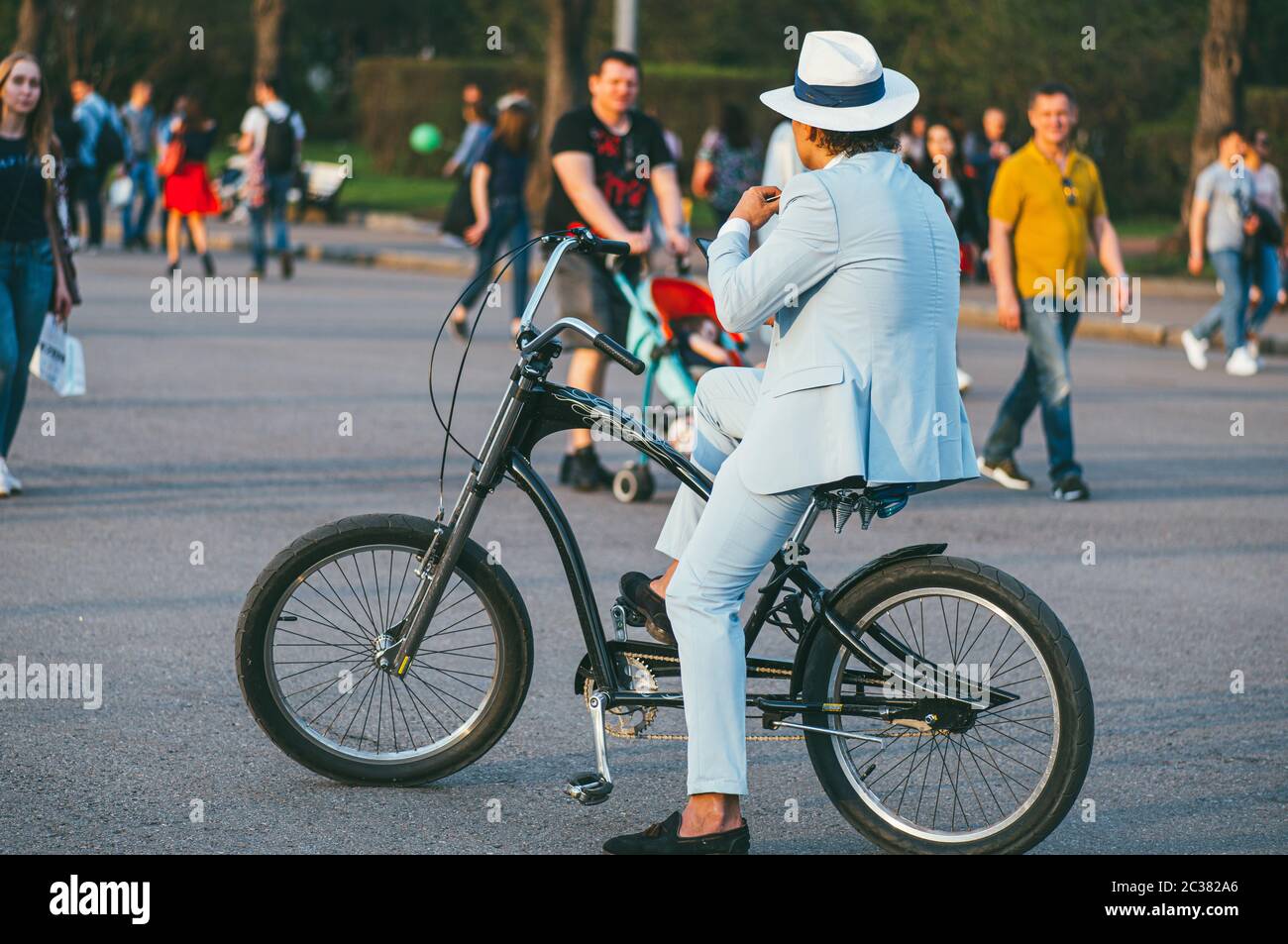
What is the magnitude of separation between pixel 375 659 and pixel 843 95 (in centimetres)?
186

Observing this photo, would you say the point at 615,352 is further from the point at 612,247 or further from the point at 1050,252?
the point at 1050,252

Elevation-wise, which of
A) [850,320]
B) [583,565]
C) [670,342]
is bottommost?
[670,342]

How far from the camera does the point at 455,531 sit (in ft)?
15.6

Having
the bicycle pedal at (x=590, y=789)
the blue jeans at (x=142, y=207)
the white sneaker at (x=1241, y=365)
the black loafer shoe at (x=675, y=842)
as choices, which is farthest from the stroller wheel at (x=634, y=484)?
the blue jeans at (x=142, y=207)

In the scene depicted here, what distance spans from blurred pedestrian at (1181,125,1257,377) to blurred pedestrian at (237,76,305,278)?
9643 mm

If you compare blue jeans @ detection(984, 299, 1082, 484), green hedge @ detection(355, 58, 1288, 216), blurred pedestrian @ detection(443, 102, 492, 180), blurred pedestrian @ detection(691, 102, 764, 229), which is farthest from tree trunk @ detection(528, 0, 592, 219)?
blue jeans @ detection(984, 299, 1082, 484)

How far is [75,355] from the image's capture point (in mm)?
8844

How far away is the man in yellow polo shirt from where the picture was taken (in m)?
9.47

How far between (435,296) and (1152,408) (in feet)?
29.0

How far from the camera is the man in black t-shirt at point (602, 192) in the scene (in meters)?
8.92

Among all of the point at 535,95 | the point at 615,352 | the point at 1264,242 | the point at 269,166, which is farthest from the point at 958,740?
the point at 535,95

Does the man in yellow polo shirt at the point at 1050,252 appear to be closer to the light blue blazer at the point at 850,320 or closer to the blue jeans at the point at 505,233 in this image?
the light blue blazer at the point at 850,320

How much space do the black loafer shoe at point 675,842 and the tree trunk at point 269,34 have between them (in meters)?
28.0
